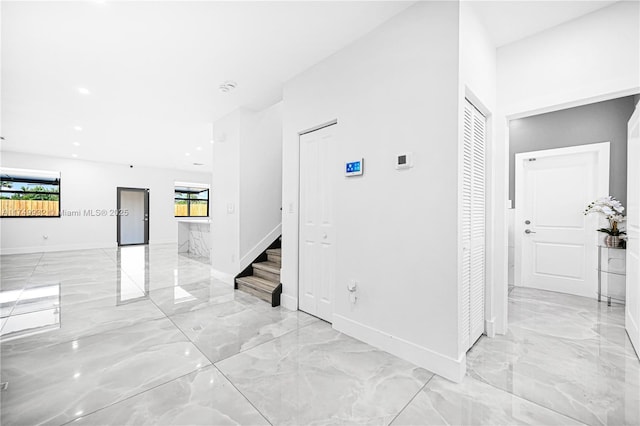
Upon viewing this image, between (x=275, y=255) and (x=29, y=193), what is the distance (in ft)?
27.8

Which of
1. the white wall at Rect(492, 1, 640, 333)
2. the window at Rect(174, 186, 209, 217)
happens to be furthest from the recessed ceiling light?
the window at Rect(174, 186, 209, 217)

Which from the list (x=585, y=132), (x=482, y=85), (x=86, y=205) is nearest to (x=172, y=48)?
(x=482, y=85)

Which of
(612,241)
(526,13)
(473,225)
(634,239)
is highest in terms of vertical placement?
(526,13)

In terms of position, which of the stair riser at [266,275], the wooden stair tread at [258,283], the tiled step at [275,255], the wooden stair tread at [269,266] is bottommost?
the wooden stair tread at [258,283]

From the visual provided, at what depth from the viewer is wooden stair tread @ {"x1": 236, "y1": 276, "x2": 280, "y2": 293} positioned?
3.57 meters

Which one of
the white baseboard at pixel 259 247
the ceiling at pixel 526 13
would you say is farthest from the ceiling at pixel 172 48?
the white baseboard at pixel 259 247

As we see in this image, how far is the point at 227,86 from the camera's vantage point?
11.7ft

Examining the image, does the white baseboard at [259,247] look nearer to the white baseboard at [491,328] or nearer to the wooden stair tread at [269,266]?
the wooden stair tread at [269,266]

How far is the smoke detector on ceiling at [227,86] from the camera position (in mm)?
3502

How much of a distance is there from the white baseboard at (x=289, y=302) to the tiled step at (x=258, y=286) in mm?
144

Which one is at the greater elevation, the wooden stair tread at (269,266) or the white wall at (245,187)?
the white wall at (245,187)

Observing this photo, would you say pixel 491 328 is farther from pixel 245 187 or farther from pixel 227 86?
pixel 227 86

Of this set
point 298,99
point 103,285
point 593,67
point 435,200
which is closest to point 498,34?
point 593,67

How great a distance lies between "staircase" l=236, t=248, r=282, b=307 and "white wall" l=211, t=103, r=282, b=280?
173mm
